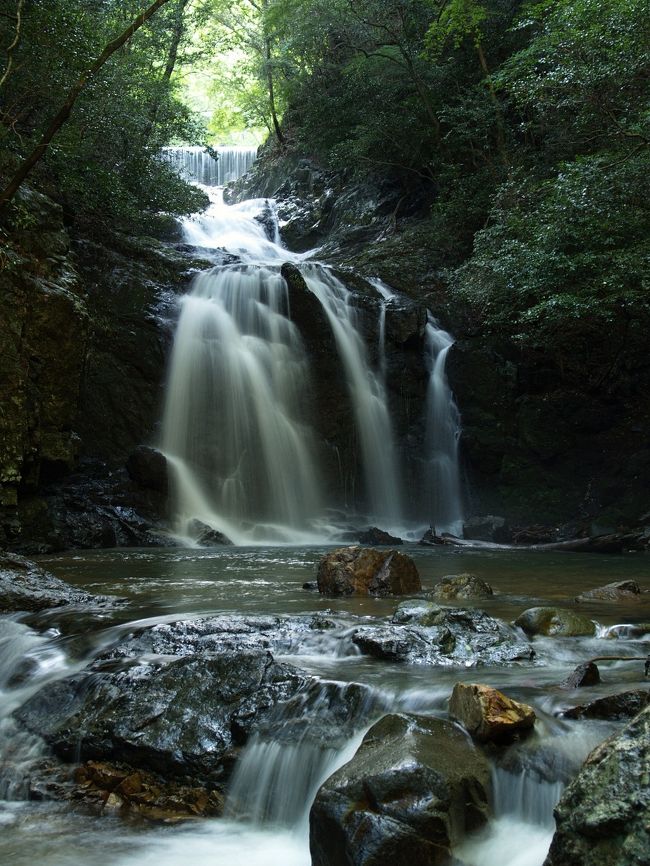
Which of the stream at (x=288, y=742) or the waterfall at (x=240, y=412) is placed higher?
the waterfall at (x=240, y=412)

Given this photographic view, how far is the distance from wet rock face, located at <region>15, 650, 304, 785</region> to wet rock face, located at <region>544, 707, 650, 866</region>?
213 centimetres

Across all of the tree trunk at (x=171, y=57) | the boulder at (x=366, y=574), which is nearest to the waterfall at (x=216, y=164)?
the tree trunk at (x=171, y=57)

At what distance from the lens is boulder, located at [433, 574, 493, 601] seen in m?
7.32

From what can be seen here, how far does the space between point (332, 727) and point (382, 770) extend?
1038 millimetres

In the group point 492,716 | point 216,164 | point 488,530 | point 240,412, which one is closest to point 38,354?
point 240,412

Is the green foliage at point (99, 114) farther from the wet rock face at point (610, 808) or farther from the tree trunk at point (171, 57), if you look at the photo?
the wet rock face at point (610, 808)

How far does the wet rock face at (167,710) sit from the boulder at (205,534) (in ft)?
27.3

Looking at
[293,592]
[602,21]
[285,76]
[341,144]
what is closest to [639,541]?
[293,592]

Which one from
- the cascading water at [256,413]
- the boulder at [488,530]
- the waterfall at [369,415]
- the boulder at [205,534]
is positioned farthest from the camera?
the waterfall at [369,415]

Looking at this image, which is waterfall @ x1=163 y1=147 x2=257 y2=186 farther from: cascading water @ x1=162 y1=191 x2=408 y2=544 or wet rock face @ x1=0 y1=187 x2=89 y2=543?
wet rock face @ x1=0 y1=187 x2=89 y2=543

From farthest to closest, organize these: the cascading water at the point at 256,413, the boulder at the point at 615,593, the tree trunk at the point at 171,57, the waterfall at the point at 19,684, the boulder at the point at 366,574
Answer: the tree trunk at the point at 171,57
the cascading water at the point at 256,413
the boulder at the point at 366,574
the boulder at the point at 615,593
the waterfall at the point at 19,684

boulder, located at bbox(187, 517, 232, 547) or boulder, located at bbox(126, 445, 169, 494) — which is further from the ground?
boulder, located at bbox(126, 445, 169, 494)

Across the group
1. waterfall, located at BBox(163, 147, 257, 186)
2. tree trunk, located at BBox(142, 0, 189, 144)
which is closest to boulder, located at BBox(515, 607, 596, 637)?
tree trunk, located at BBox(142, 0, 189, 144)

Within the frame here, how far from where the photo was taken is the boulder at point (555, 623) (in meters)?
5.57
